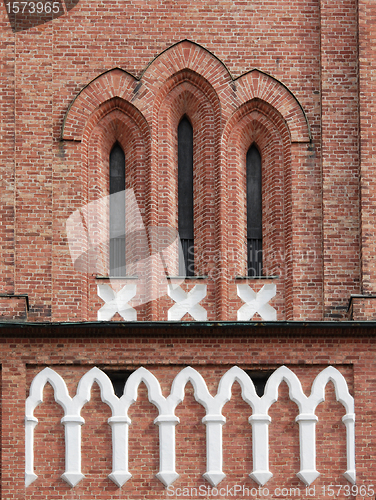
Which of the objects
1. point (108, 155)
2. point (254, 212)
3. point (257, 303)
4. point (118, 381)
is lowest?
point (118, 381)

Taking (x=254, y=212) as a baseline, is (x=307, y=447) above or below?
below

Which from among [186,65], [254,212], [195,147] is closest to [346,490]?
[254,212]

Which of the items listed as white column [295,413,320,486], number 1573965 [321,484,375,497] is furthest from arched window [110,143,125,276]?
number 1573965 [321,484,375,497]

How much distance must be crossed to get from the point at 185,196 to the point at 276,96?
77.2 inches

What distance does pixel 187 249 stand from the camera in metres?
25.1

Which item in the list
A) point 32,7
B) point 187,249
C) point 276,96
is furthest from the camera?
point 32,7

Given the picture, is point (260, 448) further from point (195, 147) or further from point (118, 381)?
point (195, 147)

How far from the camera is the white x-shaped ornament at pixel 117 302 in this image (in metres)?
24.5

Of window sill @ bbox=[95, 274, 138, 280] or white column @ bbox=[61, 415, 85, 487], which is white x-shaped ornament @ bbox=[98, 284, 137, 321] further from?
white column @ bbox=[61, 415, 85, 487]

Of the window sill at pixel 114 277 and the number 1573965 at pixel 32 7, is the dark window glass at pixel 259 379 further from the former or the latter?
the number 1573965 at pixel 32 7

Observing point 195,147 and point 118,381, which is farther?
point 195,147

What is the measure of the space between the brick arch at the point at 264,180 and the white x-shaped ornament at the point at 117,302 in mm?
1407

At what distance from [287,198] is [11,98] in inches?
166

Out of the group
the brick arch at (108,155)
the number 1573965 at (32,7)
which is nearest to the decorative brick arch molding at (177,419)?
the brick arch at (108,155)
